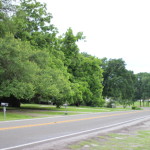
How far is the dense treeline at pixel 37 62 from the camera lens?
22906 millimetres

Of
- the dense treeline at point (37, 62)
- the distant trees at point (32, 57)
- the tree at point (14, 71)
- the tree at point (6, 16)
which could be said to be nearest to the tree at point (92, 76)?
the dense treeline at point (37, 62)

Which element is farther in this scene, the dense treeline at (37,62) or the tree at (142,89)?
the tree at (142,89)

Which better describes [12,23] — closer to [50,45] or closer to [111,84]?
[50,45]

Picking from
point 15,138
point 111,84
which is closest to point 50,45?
point 15,138

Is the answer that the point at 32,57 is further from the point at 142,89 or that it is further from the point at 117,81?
the point at 142,89

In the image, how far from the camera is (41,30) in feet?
116

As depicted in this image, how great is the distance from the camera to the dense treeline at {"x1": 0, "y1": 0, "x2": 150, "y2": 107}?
2291 cm

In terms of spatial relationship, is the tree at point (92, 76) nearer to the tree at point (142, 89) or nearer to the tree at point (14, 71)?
the tree at point (14, 71)

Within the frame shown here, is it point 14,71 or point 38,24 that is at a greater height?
point 38,24

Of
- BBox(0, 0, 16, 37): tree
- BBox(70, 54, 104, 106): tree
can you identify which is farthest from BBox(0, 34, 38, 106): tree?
BBox(70, 54, 104, 106): tree

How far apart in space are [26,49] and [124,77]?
55.1m

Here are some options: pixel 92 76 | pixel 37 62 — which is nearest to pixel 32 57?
pixel 37 62

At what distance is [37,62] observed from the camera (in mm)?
27969

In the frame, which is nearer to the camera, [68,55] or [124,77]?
[68,55]
